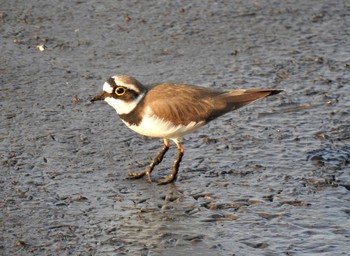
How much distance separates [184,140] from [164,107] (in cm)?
82

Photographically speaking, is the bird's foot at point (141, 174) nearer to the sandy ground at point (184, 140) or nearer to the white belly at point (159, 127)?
the sandy ground at point (184, 140)

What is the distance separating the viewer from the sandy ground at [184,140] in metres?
6.56

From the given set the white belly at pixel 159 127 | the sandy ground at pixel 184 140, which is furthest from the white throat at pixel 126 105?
the sandy ground at pixel 184 140

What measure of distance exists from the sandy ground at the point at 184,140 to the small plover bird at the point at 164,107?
0.34 meters

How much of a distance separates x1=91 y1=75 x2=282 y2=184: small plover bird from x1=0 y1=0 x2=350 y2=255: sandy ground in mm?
338

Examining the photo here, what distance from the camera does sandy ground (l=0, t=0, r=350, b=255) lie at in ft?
21.5

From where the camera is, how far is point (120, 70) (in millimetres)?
9906

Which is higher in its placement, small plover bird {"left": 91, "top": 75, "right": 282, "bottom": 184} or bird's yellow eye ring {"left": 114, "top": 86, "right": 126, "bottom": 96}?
bird's yellow eye ring {"left": 114, "top": 86, "right": 126, "bottom": 96}

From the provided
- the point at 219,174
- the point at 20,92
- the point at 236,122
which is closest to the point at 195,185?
the point at 219,174

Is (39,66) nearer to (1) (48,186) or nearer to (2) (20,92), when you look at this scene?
(2) (20,92)

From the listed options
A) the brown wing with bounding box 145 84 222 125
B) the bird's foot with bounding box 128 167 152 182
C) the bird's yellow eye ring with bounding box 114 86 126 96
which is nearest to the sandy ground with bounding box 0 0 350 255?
the bird's foot with bounding box 128 167 152 182

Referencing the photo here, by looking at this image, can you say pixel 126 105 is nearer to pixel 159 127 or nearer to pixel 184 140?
pixel 159 127

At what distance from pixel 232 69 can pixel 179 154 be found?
2.43 metres

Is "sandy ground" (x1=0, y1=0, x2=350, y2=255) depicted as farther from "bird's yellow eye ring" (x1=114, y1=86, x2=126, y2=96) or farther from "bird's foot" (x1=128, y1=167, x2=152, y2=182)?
"bird's yellow eye ring" (x1=114, y1=86, x2=126, y2=96)
